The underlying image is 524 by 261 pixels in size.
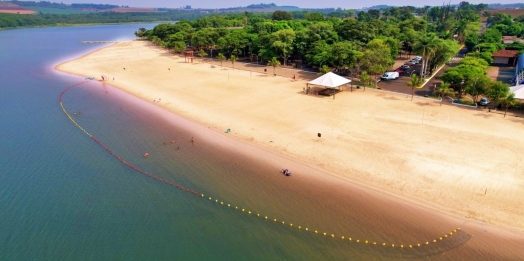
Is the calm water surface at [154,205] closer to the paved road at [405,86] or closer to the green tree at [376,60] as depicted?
the paved road at [405,86]

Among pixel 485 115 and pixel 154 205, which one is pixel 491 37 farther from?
pixel 154 205

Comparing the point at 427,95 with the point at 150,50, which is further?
the point at 150,50

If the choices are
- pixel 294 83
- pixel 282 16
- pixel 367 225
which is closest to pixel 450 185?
pixel 367 225

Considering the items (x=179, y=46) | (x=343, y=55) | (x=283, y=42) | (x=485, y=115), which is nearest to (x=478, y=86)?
(x=485, y=115)

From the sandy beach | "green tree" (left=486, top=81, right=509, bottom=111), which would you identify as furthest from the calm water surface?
"green tree" (left=486, top=81, right=509, bottom=111)

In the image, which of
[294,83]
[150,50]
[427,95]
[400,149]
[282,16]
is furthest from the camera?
[282,16]

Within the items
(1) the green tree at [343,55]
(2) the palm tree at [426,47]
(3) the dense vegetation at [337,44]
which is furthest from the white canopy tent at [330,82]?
(2) the palm tree at [426,47]

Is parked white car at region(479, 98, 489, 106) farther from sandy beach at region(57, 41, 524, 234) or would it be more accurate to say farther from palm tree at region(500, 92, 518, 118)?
palm tree at region(500, 92, 518, 118)

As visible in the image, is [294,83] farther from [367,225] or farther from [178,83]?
[367,225]
